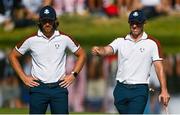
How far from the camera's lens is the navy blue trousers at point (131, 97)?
7918mm

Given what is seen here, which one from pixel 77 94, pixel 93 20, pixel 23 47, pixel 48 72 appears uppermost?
pixel 93 20

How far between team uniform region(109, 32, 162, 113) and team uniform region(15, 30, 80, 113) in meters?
0.57

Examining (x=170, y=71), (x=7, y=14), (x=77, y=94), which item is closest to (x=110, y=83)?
(x=77, y=94)

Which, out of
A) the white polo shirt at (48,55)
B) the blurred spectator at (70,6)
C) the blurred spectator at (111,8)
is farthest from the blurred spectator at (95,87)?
the white polo shirt at (48,55)

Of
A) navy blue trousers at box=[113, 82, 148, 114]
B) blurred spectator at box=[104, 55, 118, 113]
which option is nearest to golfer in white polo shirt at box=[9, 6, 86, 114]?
navy blue trousers at box=[113, 82, 148, 114]

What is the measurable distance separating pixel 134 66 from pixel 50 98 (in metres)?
0.95

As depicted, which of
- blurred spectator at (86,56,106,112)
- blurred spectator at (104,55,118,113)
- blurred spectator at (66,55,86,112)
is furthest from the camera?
blurred spectator at (86,56,106,112)

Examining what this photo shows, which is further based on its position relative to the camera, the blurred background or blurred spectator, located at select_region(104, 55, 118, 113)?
the blurred background

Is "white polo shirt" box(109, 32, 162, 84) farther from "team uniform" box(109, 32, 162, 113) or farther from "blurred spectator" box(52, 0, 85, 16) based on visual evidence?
"blurred spectator" box(52, 0, 85, 16)

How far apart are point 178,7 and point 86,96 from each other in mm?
8732

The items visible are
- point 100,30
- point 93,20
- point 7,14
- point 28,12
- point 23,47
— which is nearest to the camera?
point 23,47

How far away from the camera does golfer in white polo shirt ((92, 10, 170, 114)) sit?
7.92 meters

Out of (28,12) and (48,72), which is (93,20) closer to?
(28,12)

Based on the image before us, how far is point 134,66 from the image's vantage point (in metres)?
7.92
